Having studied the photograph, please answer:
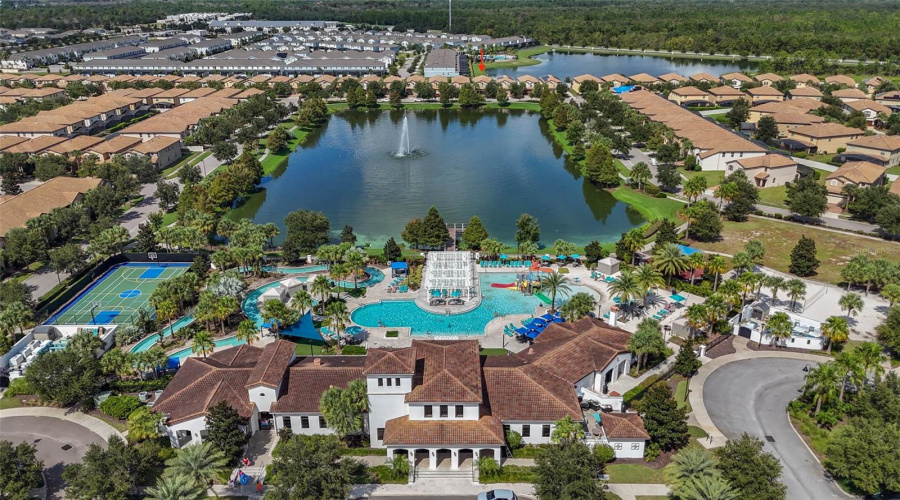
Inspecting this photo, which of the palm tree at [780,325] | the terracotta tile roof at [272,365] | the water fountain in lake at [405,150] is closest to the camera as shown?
the terracotta tile roof at [272,365]

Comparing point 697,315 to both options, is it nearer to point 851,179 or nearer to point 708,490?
point 708,490

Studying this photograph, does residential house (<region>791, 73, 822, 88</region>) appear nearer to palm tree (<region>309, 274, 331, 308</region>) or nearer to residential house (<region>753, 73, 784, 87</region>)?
residential house (<region>753, 73, 784, 87</region>)

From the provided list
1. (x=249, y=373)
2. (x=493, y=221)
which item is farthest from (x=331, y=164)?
(x=249, y=373)

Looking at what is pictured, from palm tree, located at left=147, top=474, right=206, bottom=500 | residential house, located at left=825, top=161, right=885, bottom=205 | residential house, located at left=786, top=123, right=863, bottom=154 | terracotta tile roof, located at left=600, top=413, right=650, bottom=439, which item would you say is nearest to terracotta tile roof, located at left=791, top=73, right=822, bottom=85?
residential house, located at left=786, top=123, right=863, bottom=154

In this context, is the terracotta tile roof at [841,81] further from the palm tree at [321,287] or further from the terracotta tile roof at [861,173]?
the palm tree at [321,287]

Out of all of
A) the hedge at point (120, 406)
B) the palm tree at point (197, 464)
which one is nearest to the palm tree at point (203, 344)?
the hedge at point (120, 406)

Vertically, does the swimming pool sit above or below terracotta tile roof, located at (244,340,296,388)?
below

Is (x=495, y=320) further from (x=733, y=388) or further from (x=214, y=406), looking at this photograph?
(x=214, y=406)
